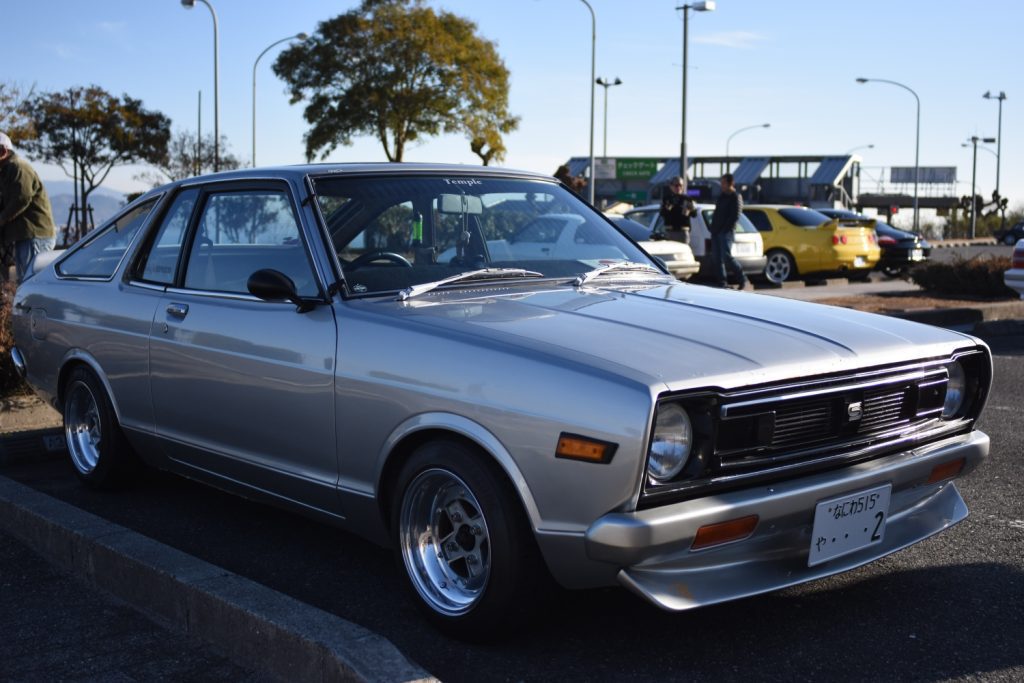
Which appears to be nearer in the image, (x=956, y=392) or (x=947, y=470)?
(x=947, y=470)

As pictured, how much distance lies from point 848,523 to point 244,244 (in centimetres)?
265

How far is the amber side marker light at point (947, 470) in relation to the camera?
12.9ft

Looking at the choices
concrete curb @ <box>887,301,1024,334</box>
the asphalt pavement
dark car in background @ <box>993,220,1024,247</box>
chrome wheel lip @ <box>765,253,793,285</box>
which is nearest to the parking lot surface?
the asphalt pavement

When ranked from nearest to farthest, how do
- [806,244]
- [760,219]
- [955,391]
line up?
[955,391] < [806,244] < [760,219]

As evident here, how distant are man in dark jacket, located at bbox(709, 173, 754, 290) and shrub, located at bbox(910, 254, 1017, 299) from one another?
3.23 metres

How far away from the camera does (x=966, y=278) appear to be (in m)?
17.8

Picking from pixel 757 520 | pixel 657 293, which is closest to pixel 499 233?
pixel 657 293

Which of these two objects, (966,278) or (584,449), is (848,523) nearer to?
(584,449)

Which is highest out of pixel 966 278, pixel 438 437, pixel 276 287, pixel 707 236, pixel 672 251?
pixel 276 287

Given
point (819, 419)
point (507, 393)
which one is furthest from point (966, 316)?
point (507, 393)

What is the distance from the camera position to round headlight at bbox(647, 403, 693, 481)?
128 inches

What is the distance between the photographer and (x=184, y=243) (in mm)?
5109

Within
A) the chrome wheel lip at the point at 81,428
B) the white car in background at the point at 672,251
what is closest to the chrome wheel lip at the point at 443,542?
the chrome wheel lip at the point at 81,428

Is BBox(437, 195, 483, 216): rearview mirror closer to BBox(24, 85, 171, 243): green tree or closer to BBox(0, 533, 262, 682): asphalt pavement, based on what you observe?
BBox(0, 533, 262, 682): asphalt pavement
